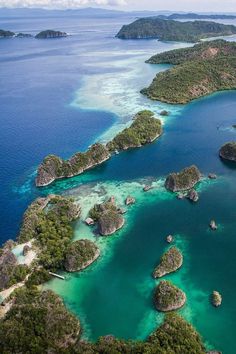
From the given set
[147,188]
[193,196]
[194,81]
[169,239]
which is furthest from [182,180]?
[194,81]

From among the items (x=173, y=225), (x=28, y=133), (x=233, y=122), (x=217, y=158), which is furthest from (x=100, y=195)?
(x=233, y=122)

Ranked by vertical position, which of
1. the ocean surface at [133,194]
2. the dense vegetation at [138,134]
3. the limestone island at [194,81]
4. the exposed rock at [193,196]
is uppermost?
the limestone island at [194,81]

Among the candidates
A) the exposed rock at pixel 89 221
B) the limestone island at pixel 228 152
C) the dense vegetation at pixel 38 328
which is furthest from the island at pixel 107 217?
the limestone island at pixel 228 152

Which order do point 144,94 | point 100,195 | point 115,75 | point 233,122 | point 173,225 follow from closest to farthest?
point 173,225 → point 100,195 → point 233,122 → point 144,94 → point 115,75

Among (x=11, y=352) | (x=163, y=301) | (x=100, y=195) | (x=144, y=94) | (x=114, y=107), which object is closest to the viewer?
(x=11, y=352)

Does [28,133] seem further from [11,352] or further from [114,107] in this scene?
[11,352]

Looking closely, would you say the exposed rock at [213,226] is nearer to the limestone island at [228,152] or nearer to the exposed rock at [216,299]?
the exposed rock at [216,299]

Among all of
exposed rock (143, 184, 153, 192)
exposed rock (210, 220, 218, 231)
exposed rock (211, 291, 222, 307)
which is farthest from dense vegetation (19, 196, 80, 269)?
exposed rock (210, 220, 218, 231)
